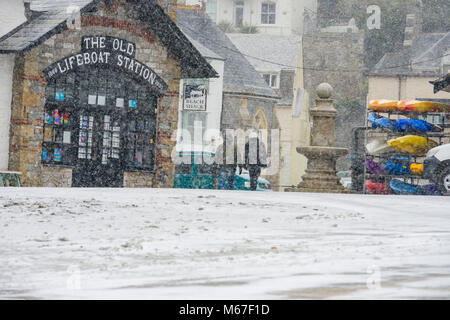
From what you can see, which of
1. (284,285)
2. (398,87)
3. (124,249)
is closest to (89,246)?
(124,249)

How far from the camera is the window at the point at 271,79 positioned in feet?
170

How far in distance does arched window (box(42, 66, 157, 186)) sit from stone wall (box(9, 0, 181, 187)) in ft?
0.92

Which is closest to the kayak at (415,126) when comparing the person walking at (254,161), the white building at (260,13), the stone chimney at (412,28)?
the person walking at (254,161)

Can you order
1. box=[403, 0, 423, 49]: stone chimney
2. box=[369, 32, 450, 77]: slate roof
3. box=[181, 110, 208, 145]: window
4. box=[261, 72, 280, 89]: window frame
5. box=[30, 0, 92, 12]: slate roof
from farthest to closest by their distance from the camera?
box=[403, 0, 423, 49]: stone chimney
box=[261, 72, 280, 89]: window frame
box=[369, 32, 450, 77]: slate roof
box=[181, 110, 208, 145]: window
box=[30, 0, 92, 12]: slate roof

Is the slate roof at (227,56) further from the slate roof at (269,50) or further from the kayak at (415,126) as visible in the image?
the kayak at (415,126)

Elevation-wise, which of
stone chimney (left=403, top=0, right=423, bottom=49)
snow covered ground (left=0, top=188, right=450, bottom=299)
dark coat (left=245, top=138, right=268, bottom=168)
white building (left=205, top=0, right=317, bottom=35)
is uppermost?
white building (left=205, top=0, right=317, bottom=35)

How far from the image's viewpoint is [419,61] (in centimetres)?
5072

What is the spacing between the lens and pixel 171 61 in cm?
2430

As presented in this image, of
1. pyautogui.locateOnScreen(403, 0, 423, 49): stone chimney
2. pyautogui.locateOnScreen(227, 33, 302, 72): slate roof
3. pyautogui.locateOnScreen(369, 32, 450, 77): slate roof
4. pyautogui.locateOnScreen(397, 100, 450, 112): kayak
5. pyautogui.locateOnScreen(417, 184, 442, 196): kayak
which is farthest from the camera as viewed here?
pyautogui.locateOnScreen(403, 0, 423, 49): stone chimney

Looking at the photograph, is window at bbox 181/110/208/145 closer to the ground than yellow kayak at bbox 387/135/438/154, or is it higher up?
higher up

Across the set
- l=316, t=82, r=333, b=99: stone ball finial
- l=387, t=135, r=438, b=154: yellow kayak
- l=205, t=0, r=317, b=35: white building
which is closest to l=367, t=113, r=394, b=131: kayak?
l=387, t=135, r=438, b=154: yellow kayak

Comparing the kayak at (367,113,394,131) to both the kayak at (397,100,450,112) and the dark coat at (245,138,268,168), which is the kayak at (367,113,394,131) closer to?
the kayak at (397,100,450,112)

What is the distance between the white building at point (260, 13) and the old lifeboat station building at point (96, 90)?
44.2 meters

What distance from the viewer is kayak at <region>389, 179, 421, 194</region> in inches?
967
